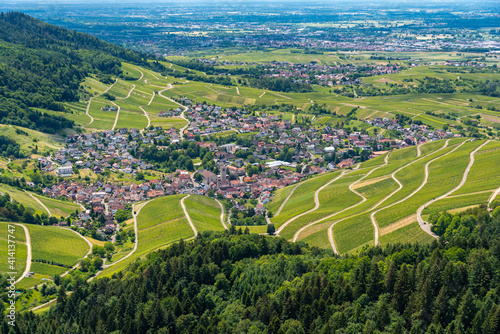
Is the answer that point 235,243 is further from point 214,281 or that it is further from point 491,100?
point 491,100

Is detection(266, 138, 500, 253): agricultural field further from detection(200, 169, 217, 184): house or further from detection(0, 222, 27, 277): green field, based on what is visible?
detection(0, 222, 27, 277): green field

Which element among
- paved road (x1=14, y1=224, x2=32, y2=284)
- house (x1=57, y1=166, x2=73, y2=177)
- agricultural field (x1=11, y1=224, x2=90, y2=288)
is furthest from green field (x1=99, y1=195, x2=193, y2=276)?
house (x1=57, y1=166, x2=73, y2=177)

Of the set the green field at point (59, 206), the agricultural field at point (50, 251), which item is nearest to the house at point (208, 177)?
the green field at point (59, 206)

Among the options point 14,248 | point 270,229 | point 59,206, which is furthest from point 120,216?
point 270,229

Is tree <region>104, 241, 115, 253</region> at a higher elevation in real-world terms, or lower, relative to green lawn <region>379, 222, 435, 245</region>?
lower

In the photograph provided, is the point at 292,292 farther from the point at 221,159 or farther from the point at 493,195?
the point at 221,159

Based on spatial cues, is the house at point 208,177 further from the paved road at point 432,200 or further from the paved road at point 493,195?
the paved road at point 493,195

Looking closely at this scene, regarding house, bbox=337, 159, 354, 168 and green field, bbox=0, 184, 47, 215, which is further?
house, bbox=337, 159, 354, 168
